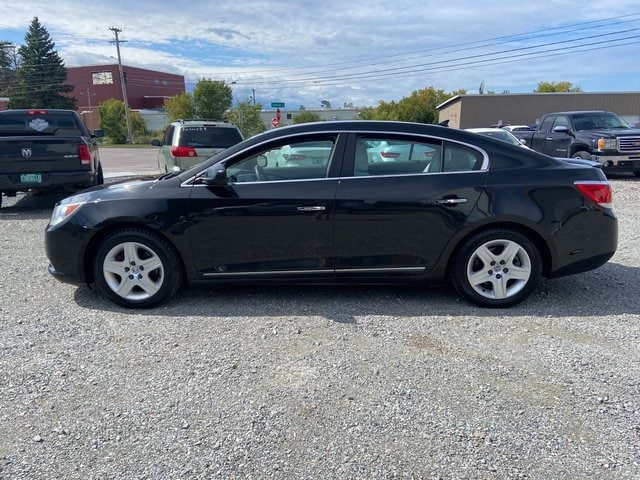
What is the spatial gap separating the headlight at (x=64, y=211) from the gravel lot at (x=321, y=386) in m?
0.76

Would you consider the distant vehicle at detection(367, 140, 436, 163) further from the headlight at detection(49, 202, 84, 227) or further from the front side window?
the headlight at detection(49, 202, 84, 227)

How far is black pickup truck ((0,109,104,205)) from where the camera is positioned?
809 centimetres

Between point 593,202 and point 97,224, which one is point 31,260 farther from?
point 593,202

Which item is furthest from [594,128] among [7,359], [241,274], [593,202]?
[7,359]

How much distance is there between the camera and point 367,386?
297 centimetres

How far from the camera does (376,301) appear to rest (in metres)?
4.38

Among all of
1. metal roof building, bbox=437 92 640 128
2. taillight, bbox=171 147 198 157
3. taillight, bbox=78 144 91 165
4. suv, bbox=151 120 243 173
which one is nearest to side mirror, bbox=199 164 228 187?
taillight, bbox=78 144 91 165

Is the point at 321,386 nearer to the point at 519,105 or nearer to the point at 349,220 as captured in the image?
the point at 349,220

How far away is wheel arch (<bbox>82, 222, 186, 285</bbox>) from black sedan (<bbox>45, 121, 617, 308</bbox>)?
1cm

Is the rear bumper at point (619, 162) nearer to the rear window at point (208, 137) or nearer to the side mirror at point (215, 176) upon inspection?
the rear window at point (208, 137)

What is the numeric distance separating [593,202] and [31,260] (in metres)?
6.15

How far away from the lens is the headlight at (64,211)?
4227 millimetres

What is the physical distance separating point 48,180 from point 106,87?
83.3 meters

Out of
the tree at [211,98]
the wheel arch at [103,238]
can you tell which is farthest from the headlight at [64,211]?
the tree at [211,98]
